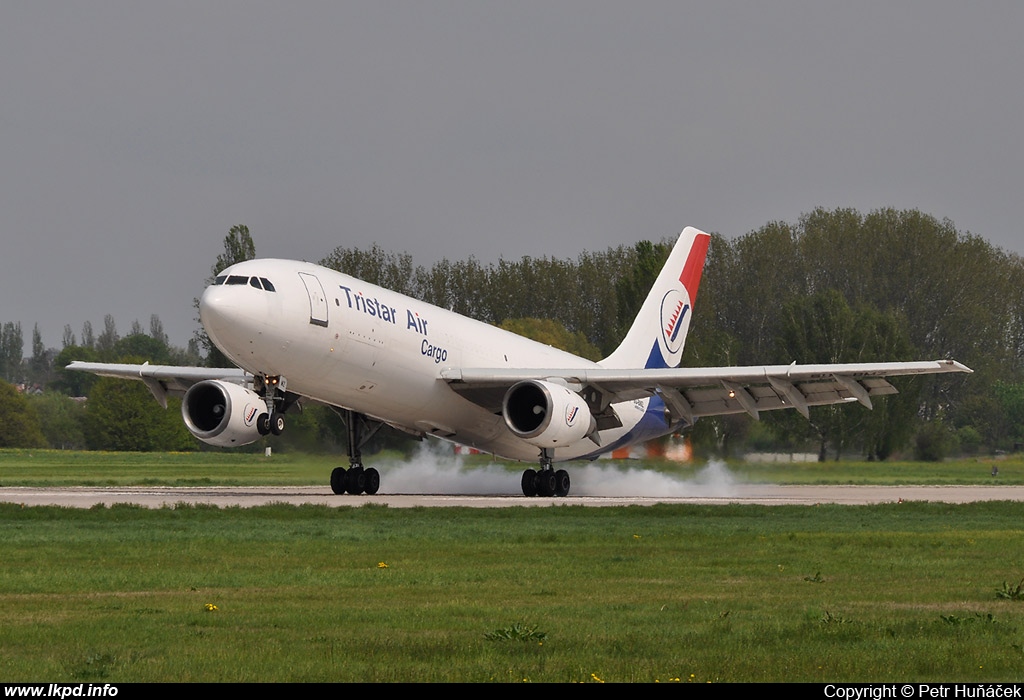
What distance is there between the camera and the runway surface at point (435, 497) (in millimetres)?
30219

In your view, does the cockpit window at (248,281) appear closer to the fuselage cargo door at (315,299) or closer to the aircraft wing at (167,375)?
the fuselage cargo door at (315,299)

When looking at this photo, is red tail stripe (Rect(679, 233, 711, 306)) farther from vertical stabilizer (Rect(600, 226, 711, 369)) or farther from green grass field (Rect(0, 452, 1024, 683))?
green grass field (Rect(0, 452, 1024, 683))

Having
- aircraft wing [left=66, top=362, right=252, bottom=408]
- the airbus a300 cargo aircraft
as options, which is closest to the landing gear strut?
the airbus a300 cargo aircraft

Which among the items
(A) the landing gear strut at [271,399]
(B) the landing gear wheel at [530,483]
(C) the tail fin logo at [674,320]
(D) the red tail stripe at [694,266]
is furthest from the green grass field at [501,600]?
(D) the red tail stripe at [694,266]

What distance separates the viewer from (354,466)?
36250 millimetres

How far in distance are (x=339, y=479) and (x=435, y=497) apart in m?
2.65

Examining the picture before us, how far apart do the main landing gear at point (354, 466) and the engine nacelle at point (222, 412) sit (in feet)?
8.08

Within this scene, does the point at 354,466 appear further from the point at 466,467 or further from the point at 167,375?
the point at 466,467

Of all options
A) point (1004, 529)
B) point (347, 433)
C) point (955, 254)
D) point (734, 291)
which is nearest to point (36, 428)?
point (734, 291)

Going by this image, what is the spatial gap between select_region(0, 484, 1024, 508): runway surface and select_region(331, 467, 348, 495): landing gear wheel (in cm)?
50

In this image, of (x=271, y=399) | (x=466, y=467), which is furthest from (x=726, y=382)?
(x=271, y=399)

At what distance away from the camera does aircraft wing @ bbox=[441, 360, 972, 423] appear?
34812 mm
